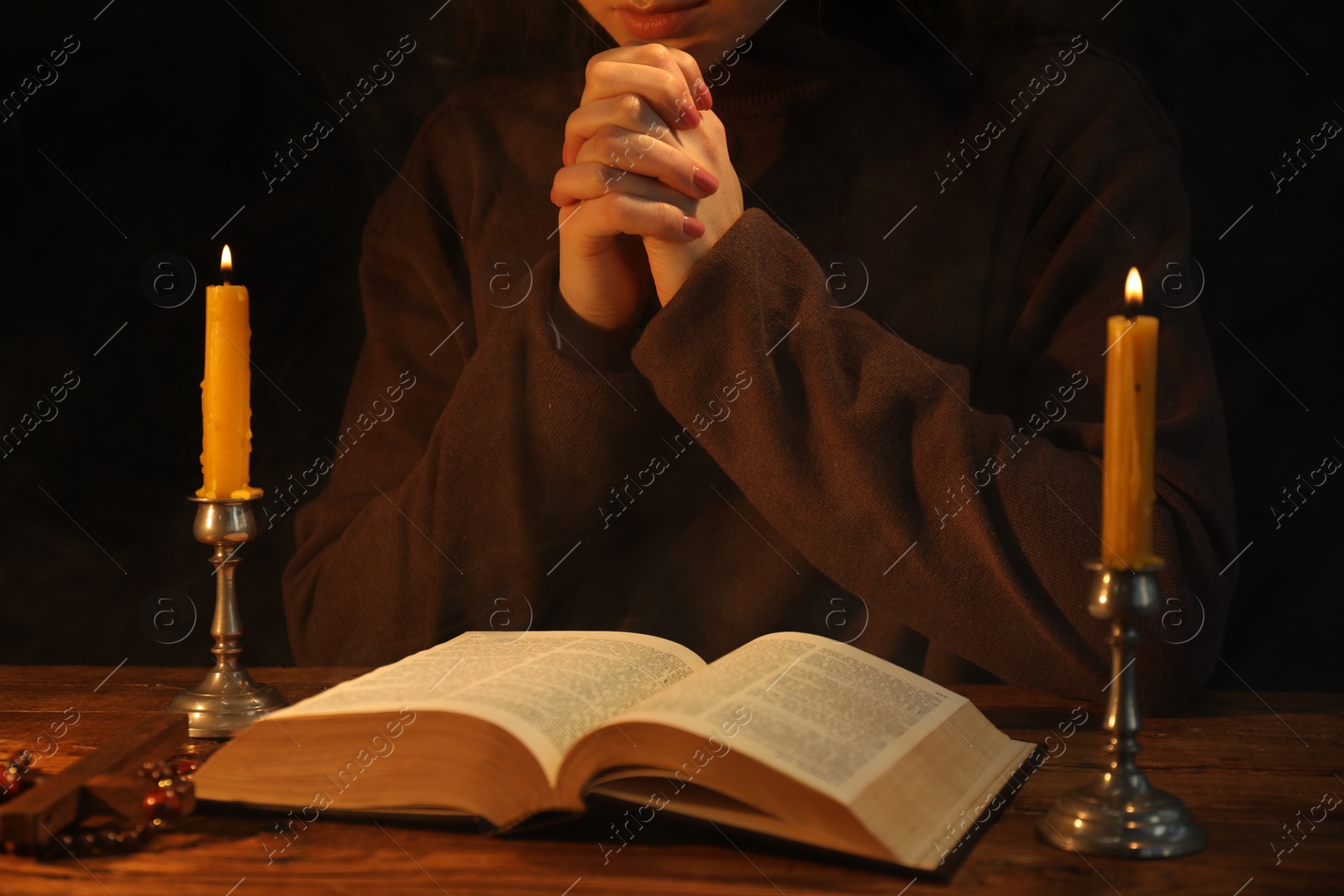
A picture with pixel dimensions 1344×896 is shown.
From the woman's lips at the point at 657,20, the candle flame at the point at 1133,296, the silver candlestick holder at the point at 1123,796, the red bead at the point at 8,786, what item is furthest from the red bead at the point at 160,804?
the woman's lips at the point at 657,20

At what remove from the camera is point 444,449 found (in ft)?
4.17

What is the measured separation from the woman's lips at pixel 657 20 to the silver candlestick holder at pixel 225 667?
0.69 m

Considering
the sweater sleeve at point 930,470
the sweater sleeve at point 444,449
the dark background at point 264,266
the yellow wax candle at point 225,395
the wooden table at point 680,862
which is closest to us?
the wooden table at point 680,862

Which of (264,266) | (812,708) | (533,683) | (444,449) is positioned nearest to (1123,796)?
(812,708)

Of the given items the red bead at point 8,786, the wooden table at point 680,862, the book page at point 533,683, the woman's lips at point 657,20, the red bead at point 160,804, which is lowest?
the wooden table at point 680,862

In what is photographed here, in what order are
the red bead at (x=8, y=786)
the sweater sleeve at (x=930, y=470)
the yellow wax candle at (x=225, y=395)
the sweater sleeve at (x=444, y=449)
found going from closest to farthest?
the red bead at (x=8, y=786), the yellow wax candle at (x=225, y=395), the sweater sleeve at (x=930, y=470), the sweater sleeve at (x=444, y=449)

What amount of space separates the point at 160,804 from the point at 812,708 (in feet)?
1.26

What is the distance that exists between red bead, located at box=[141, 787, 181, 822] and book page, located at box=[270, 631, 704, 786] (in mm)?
71

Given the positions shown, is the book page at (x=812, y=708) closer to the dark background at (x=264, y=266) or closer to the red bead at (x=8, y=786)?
the red bead at (x=8, y=786)

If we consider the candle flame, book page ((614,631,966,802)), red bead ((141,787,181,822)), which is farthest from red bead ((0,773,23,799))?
the candle flame

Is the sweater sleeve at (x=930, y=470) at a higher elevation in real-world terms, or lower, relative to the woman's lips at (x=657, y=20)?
lower

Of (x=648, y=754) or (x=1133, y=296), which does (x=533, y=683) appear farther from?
(x=1133, y=296)

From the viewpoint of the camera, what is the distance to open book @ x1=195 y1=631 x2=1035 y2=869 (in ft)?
2.02

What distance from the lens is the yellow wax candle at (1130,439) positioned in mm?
597
